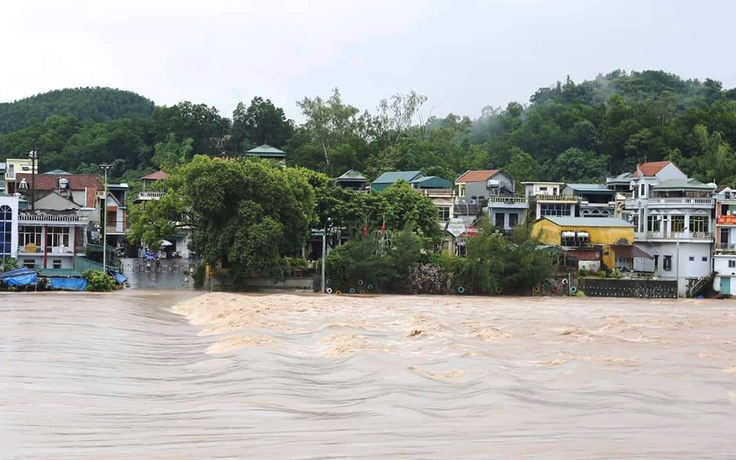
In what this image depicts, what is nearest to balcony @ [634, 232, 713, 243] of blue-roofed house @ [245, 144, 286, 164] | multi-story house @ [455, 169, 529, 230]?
multi-story house @ [455, 169, 529, 230]

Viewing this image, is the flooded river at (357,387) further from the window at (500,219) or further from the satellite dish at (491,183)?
the satellite dish at (491,183)

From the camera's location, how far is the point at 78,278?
171ft

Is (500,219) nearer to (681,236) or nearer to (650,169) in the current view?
(650,169)

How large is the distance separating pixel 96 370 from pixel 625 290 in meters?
41.5

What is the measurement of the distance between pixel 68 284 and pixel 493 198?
32.1 metres

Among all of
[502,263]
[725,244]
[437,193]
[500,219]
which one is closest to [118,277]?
[502,263]

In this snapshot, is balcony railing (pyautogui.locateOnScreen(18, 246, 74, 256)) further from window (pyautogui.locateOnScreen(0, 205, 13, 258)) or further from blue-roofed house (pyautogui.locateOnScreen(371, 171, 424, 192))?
blue-roofed house (pyautogui.locateOnScreen(371, 171, 424, 192))

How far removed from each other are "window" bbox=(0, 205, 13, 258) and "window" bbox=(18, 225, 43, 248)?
0.76 metres

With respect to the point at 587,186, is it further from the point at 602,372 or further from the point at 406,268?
the point at 602,372

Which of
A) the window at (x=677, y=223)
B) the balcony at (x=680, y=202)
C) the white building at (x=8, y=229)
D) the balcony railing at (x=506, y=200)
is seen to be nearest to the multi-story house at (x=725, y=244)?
the balcony at (x=680, y=202)

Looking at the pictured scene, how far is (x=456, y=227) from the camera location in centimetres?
6988

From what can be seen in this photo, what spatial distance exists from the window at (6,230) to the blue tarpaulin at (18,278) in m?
4.14

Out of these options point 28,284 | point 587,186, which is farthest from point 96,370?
point 587,186

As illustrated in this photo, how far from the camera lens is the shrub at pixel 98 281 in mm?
51688
